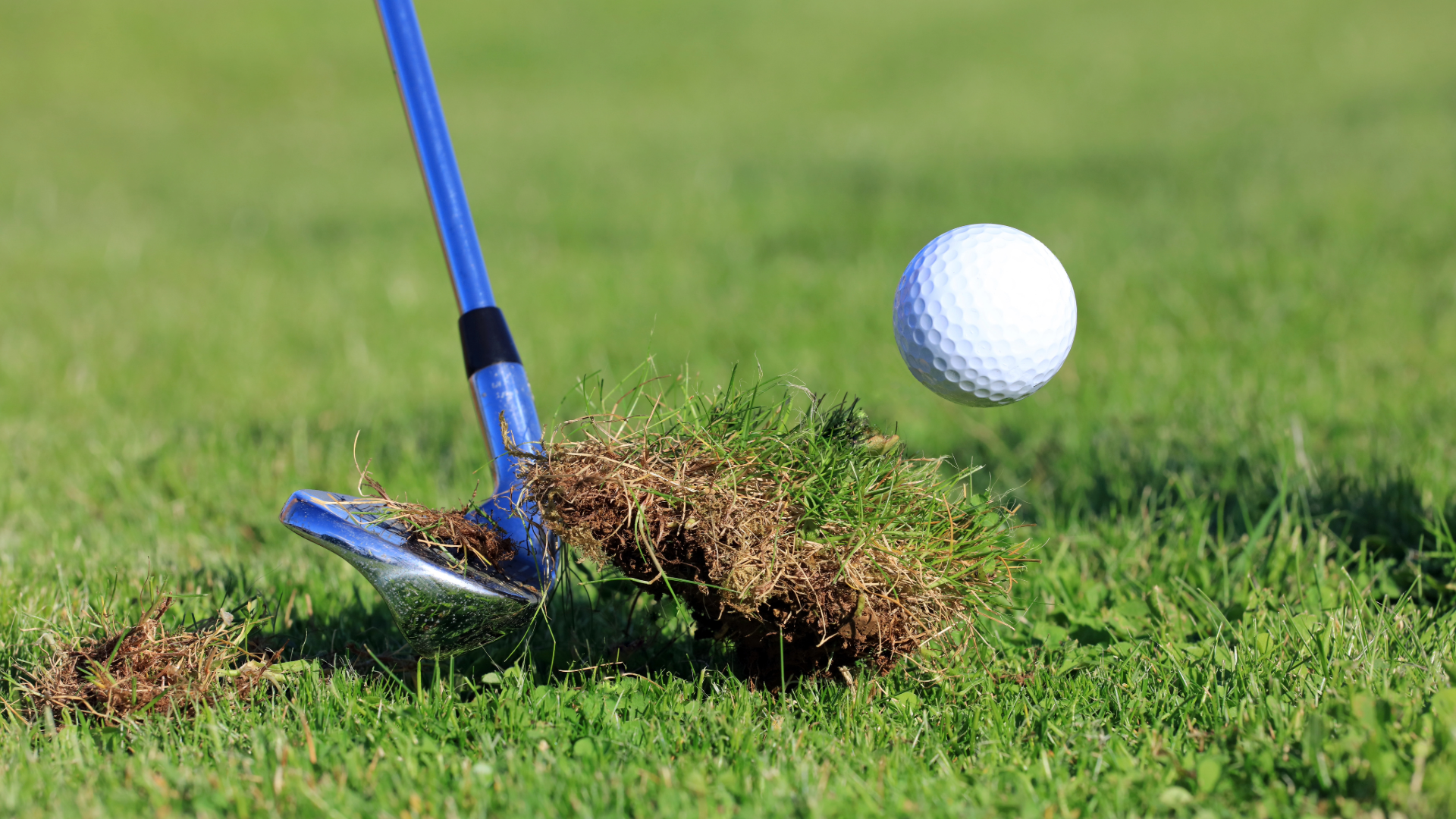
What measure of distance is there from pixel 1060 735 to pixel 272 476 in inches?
119

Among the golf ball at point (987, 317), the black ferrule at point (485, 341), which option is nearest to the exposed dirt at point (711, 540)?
the black ferrule at point (485, 341)

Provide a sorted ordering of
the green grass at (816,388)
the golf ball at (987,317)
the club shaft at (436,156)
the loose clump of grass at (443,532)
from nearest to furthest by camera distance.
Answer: the green grass at (816,388) → the loose clump of grass at (443,532) → the golf ball at (987,317) → the club shaft at (436,156)

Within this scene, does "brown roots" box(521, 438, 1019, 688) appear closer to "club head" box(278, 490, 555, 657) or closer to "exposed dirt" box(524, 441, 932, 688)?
"exposed dirt" box(524, 441, 932, 688)

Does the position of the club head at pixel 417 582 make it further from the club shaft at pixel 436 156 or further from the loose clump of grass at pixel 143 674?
the club shaft at pixel 436 156

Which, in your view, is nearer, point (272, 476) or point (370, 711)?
point (370, 711)

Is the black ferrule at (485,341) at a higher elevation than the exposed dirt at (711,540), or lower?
higher

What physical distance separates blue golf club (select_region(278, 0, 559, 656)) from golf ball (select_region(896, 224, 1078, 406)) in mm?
928

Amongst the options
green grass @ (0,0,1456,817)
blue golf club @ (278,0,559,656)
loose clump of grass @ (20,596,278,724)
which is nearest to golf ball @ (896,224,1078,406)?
green grass @ (0,0,1456,817)

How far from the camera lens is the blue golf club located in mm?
2123

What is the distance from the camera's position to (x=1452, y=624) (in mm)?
2504

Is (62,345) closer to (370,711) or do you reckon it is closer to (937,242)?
(370,711)

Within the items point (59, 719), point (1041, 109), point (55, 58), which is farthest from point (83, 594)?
point (55, 58)

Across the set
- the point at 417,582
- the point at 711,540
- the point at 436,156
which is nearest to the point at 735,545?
the point at 711,540

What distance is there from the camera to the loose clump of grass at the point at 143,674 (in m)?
2.27
